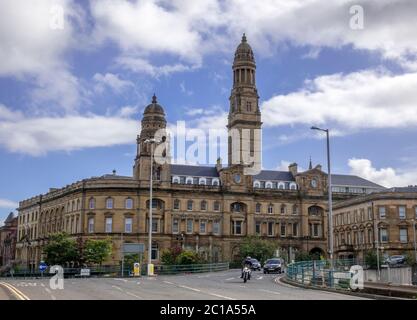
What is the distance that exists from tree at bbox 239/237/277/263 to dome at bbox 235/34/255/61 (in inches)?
1536

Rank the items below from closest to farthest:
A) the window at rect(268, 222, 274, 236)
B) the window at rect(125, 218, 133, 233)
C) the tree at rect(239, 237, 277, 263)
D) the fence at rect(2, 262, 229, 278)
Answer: the fence at rect(2, 262, 229, 278)
the tree at rect(239, 237, 277, 263)
the window at rect(125, 218, 133, 233)
the window at rect(268, 222, 274, 236)

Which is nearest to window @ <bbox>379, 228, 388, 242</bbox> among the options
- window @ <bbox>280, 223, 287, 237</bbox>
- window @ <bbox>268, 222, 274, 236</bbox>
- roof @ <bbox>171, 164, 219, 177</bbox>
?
window @ <bbox>280, 223, 287, 237</bbox>

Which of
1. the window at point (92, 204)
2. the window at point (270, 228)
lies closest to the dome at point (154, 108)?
the window at point (92, 204)

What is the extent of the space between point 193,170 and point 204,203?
10204mm

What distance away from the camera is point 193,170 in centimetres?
11888

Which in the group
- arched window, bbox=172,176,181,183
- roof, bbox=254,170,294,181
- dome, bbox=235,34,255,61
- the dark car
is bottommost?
the dark car

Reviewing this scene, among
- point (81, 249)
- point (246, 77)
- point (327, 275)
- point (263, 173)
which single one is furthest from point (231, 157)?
point (327, 275)

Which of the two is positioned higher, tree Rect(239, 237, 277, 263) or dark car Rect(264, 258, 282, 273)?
tree Rect(239, 237, 277, 263)

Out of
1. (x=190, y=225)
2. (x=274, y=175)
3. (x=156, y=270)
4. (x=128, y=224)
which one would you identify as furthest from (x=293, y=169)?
(x=156, y=270)

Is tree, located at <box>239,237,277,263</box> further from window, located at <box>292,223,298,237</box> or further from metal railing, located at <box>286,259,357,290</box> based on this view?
metal railing, located at <box>286,259,357,290</box>

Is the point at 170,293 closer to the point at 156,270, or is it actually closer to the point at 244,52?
the point at 156,270

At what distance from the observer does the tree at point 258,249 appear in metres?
99.1

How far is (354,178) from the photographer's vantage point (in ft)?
429

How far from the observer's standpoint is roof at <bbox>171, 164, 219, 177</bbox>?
386ft
